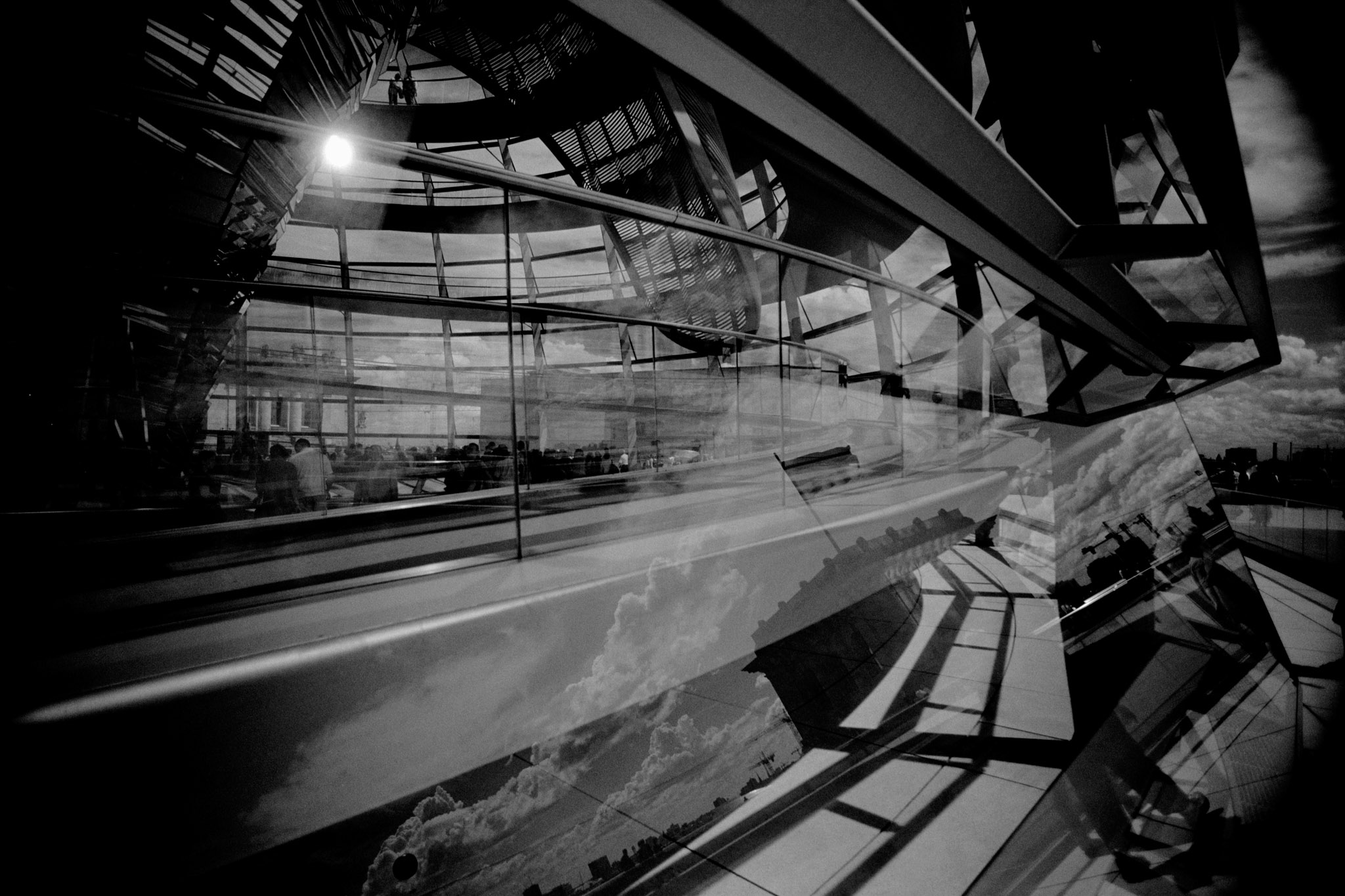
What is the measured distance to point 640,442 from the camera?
648 cm

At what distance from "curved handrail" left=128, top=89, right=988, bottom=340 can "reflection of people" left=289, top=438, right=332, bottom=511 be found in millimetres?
3149

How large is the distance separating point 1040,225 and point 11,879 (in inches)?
223

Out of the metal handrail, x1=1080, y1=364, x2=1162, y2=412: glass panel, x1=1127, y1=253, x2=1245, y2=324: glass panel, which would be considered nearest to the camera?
the metal handrail

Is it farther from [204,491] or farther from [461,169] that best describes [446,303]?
[204,491]

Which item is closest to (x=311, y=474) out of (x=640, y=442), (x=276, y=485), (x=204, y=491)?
(x=276, y=485)

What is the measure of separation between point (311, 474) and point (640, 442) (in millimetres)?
→ 3515

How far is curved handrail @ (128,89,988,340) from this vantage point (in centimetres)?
147

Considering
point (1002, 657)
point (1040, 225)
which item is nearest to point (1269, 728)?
point (1002, 657)

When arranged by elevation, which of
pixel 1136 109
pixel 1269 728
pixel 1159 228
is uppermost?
pixel 1136 109

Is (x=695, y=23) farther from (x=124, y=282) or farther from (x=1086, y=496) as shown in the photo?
(x=1086, y=496)

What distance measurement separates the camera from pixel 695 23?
1.74 metres

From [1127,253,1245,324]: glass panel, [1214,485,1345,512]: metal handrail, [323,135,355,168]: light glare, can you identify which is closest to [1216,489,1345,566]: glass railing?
[1214,485,1345,512]: metal handrail

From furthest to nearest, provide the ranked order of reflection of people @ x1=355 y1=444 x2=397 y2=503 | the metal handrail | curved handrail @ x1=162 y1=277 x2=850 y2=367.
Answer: the metal handrail < reflection of people @ x1=355 y1=444 x2=397 y2=503 < curved handrail @ x1=162 y1=277 x2=850 y2=367

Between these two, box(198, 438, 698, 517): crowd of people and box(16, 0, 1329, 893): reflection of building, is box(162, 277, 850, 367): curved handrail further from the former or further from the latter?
box(198, 438, 698, 517): crowd of people
